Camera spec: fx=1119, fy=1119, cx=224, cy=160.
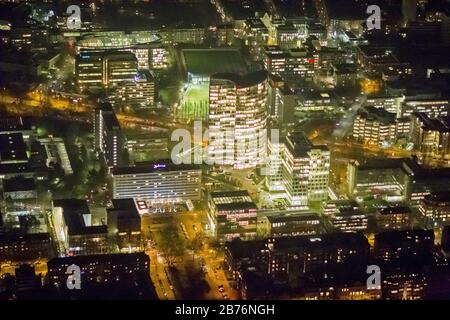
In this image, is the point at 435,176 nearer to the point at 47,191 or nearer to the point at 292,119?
the point at 292,119

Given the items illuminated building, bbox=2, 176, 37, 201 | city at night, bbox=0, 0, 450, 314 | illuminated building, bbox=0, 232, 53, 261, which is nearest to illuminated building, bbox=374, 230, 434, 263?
city at night, bbox=0, 0, 450, 314

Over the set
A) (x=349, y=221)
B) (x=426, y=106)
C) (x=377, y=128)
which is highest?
(x=426, y=106)

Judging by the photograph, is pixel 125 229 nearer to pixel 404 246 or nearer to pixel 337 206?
pixel 337 206

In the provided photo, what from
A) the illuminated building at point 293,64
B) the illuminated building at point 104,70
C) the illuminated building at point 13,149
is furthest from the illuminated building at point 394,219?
the illuminated building at point 104,70

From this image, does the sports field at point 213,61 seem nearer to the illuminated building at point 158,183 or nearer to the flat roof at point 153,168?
the flat roof at point 153,168

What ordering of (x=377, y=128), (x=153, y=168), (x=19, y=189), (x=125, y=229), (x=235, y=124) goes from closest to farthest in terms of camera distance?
(x=125, y=229)
(x=19, y=189)
(x=153, y=168)
(x=235, y=124)
(x=377, y=128)

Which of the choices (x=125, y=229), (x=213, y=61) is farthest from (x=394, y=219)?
(x=213, y=61)
